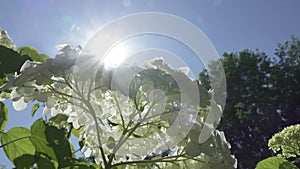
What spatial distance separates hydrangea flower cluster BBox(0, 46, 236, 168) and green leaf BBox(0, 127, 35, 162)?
0.07 meters

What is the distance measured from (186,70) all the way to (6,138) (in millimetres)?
475

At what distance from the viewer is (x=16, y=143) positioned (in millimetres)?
907

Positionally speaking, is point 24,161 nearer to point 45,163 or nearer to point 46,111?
point 45,163

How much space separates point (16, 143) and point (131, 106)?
0.29 m

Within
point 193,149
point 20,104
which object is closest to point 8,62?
point 20,104

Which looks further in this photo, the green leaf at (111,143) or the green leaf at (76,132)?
the green leaf at (76,132)

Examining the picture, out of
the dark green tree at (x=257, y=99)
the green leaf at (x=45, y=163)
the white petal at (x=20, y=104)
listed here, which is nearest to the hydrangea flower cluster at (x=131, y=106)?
the white petal at (x=20, y=104)

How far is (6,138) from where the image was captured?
0.92 meters

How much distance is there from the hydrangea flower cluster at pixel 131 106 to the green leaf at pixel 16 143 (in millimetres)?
68

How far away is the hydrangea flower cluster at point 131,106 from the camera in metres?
0.77

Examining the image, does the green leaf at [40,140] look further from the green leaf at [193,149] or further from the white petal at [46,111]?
the green leaf at [193,149]

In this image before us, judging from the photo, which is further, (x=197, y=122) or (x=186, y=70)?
(x=186, y=70)

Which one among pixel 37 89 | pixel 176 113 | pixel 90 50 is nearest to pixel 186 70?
pixel 176 113

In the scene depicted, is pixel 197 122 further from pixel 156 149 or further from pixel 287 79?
pixel 287 79
